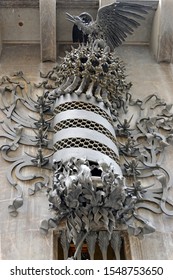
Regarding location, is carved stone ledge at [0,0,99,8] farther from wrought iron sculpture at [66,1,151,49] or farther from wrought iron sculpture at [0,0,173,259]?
wrought iron sculpture at [0,0,173,259]

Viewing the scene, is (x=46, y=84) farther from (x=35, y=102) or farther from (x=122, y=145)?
(x=122, y=145)

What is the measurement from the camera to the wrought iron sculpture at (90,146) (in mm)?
3670

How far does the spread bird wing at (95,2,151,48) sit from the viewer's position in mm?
5547

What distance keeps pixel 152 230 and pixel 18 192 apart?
1.24m

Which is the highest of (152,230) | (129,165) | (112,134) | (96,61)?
(96,61)

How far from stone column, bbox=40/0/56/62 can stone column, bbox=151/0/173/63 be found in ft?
4.68

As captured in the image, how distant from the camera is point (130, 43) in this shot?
6.93 m

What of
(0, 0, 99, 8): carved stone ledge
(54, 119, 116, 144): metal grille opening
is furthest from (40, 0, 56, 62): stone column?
(54, 119, 116, 144): metal grille opening

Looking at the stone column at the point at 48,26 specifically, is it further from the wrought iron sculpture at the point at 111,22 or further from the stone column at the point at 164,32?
the stone column at the point at 164,32

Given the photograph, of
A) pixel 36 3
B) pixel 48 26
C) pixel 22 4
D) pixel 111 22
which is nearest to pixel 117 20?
pixel 111 22

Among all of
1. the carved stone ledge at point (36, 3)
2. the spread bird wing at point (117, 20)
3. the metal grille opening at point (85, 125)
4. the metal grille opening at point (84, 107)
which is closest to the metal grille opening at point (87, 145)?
the metal grille opening at point (85, 125)

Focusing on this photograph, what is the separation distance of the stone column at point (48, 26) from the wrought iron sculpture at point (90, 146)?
0.71 meters
